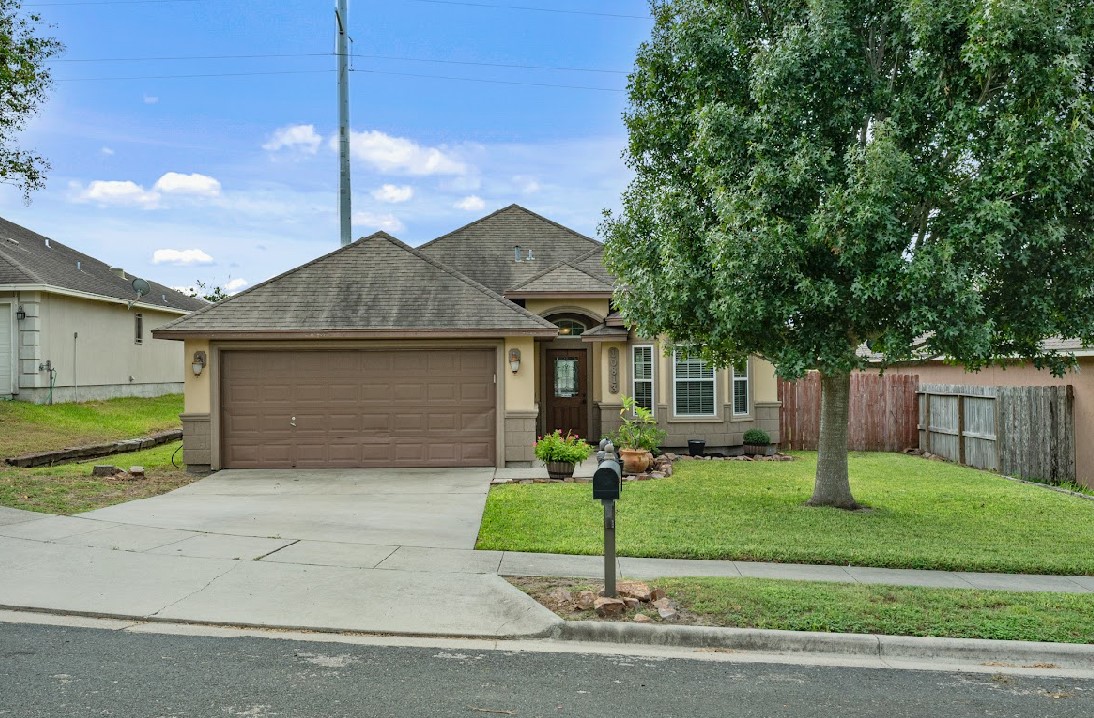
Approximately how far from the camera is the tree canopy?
651 inches

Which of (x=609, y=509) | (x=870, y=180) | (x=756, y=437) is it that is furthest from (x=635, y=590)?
(x=756, y=437)

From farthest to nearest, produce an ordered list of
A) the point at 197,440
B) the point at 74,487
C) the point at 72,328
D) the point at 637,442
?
the point at 72,328 → the point at 637,442 → the point at 197,440 → the point at 74,487

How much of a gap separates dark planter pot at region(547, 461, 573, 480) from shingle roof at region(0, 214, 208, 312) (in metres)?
16.8

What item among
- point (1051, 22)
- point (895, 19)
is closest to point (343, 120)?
point (895, 19)

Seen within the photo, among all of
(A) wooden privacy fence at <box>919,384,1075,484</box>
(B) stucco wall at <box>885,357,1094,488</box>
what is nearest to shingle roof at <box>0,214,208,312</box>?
(A) wooden privacy fence at <box>919,384,1075,484</box>

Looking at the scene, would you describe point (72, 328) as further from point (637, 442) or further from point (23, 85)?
point (637, 442)

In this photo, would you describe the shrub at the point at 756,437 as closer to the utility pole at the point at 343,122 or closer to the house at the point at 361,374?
the house at the point at 361,374

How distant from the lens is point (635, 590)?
622 centimetres

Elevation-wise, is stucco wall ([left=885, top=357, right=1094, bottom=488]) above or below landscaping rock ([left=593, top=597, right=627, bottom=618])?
above

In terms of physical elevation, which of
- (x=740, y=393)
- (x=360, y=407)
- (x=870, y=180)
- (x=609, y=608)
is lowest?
(x=609, y=608)

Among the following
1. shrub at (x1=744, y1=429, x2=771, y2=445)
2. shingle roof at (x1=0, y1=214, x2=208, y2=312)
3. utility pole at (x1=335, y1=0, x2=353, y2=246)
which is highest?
utility pole at (x1=335, y1=0, x2=353, y2=246)

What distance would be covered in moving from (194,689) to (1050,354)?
9820mm

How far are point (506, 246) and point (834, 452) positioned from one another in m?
13.3

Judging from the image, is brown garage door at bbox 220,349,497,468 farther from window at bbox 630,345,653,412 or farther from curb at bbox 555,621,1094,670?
curb at bbox 555,621,1094,670
